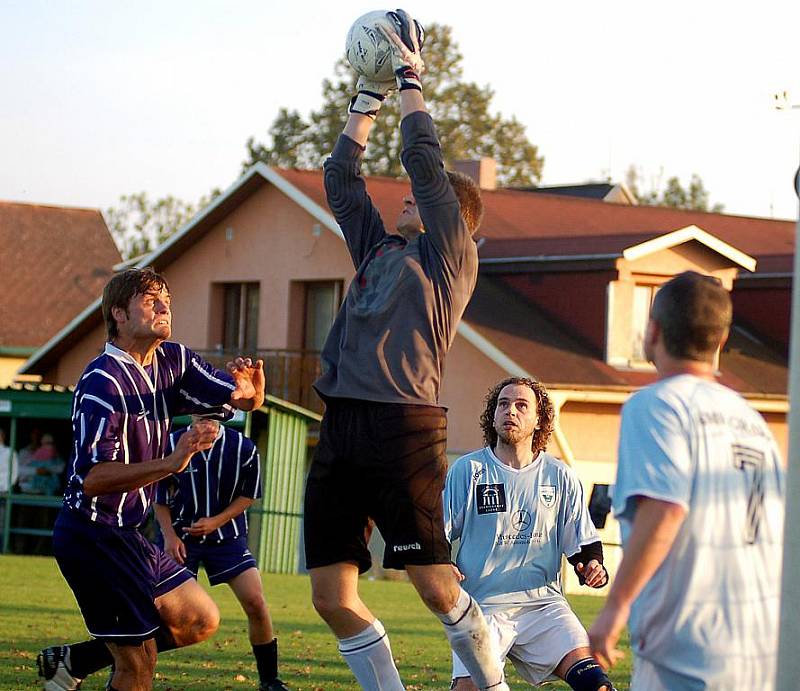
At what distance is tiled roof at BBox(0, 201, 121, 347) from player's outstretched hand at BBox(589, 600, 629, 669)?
3900cm

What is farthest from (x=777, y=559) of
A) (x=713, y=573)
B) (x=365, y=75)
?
(x=365, y=75)

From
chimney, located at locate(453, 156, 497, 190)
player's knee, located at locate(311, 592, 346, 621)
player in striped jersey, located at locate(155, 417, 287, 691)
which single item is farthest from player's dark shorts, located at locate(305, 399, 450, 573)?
chimney, located at locate(453, 156, 497, 190)

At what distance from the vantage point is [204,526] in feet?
30.7

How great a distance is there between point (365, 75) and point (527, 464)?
8.27 feet

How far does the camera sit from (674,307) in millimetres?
4480

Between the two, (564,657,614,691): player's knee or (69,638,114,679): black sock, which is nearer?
(564,657,614,691): player's knee

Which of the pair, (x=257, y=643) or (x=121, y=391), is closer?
(x=121, y=391)

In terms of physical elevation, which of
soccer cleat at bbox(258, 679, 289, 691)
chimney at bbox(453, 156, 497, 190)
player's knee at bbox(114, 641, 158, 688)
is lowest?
soccer cleat at bbox(258, 679, 289, 691)

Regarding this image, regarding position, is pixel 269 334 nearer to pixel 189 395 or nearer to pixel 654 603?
pixel 189 395

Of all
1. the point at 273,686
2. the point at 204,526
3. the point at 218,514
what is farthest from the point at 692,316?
the point at 218,514

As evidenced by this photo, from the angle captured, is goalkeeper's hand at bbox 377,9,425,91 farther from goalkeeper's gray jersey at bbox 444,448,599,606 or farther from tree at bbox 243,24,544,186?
tree at bbox 243,24,544,186

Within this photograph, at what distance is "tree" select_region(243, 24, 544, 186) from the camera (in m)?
56.2

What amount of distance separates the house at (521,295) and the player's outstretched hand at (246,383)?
19974mm

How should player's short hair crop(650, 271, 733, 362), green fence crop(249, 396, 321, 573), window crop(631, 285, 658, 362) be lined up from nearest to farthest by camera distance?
player's short hair crop(650, 271, 733, 362) → green fence crop(249, 396, 321, 573) → window crop(631, 285, 658, 362)
